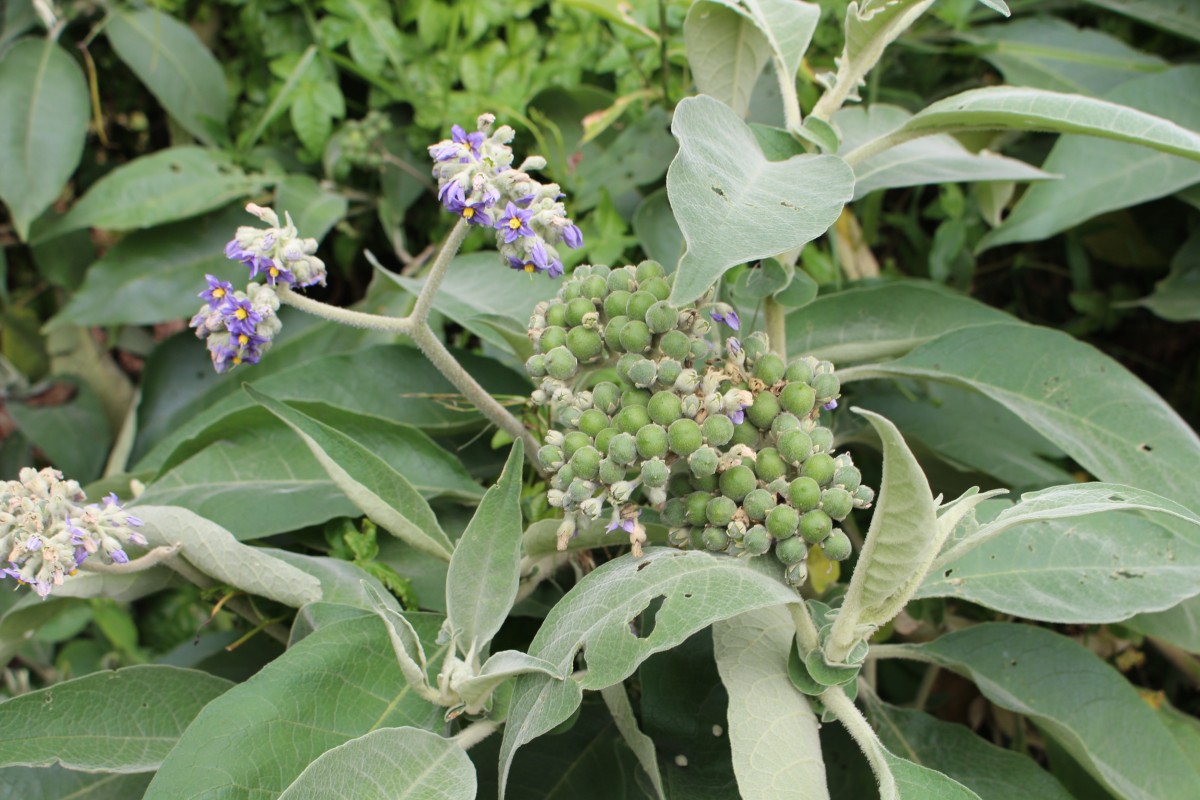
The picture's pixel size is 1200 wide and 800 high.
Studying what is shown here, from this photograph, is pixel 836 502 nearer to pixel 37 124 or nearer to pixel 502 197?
pixel 502 197

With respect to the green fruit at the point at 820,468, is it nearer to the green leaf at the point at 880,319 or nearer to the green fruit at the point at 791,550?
the green fruit at the point at 791,550

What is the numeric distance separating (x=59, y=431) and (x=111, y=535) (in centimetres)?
104

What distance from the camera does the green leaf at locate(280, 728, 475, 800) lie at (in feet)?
2.27

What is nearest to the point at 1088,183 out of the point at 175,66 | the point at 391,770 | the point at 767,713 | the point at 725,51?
the point at 725,51

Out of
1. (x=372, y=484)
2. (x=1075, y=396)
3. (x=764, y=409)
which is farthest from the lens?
(x=1075, y=396)

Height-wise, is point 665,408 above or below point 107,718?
above

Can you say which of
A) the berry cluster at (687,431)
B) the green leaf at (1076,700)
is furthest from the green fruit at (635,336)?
the green leaf at (1076,700)

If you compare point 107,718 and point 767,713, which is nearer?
point 767,713

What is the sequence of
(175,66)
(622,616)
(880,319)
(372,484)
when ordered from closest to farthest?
1. (622,616)
2. (372,484)
3. (880,319)
4. (175,66)

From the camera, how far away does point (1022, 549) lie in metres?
0.96

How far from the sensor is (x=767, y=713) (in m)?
0.77

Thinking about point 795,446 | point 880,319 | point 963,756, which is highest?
point 795,446

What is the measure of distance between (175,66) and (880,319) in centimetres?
133

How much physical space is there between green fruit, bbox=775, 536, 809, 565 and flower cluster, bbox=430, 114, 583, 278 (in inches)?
12.4
